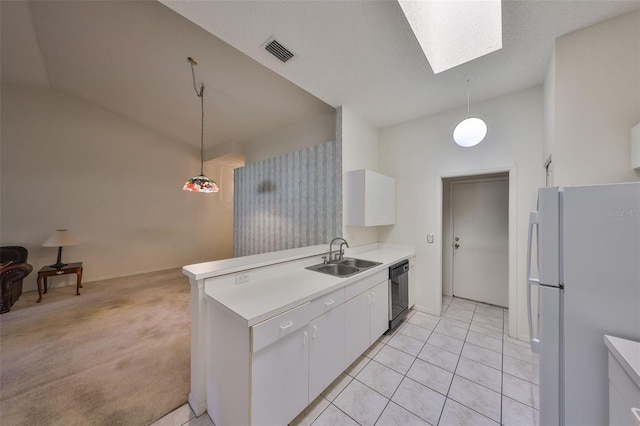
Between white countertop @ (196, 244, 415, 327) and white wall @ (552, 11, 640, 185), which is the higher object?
white wall @ (552, 11, 640, 185)

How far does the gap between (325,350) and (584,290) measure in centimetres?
158

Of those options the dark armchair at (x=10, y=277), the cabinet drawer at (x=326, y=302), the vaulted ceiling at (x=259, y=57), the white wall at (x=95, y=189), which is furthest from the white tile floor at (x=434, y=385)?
the white wall at (x=95, y=189)

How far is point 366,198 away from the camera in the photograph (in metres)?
2.85

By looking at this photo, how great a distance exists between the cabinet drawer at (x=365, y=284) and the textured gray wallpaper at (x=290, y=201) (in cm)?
88

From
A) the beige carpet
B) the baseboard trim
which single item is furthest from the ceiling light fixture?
the beige carpet

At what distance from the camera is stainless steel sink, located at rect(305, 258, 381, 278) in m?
2.35

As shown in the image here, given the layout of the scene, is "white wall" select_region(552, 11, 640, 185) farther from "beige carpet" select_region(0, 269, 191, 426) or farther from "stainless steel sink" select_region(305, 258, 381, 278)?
"beige carpet" select_region(0, 269, 191, 426)

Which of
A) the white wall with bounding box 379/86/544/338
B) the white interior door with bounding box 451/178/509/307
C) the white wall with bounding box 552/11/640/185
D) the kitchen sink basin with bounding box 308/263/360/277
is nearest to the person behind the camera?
the white wall with bounding box 552/11/640/185

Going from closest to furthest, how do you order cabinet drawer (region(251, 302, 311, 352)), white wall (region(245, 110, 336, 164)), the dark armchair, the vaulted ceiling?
cabinet drawer (region(251, 302, 311, 352)) → the vaulted ceiling → the dark armchair → white wall (region(245, 110, 336, 164))

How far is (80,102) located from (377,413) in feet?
23.8

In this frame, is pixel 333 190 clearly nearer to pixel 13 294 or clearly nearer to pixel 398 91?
pixel 398 91

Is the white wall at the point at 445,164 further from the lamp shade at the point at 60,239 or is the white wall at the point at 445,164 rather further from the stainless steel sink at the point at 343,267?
the lamp shade at the point at 60,239

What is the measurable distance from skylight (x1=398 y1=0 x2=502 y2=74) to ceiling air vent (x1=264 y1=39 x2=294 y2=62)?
104 centimetres

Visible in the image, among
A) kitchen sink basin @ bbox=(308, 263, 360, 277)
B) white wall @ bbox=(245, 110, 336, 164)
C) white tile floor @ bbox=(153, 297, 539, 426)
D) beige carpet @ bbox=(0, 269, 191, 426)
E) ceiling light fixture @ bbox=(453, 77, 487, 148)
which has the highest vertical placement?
white wall @ bbox=(245, 110, 336, 164)
